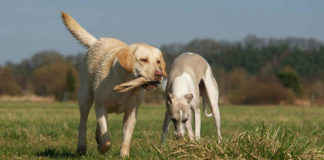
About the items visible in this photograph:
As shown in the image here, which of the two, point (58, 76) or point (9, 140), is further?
point (58, 76)

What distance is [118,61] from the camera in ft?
20.8

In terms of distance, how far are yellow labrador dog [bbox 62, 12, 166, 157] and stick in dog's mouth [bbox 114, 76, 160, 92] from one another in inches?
0.5

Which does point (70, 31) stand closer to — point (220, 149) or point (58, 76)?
point (220, 149)

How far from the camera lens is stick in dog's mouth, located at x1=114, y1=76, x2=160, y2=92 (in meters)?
6.07

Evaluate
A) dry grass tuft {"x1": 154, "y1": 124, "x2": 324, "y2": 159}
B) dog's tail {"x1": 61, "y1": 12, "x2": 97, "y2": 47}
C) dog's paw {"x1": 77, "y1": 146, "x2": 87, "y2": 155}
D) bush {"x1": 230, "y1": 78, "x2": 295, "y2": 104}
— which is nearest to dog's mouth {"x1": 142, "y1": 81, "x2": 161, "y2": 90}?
dry grass tuft {"x1": 154, "y1": 124, "x2": 324, "y2": 159}

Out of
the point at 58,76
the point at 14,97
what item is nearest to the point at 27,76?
the point at 58,76

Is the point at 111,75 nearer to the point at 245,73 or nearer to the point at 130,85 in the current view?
the point at 130,85

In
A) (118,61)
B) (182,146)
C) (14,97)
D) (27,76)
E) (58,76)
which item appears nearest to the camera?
(182,146)

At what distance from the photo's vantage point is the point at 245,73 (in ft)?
275

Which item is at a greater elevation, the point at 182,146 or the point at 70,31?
the point at 70,31

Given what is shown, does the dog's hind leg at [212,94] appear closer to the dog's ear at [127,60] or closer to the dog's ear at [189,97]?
the dog's ear at [189,97]

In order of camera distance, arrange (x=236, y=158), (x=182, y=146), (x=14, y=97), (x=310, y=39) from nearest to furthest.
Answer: (x=236, y=158), (x=182, y=146), (x=14, y=97), (x=310, y=39)

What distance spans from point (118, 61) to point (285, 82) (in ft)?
213

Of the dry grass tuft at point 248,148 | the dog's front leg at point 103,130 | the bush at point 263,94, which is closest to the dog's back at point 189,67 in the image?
the dog's front leg at point 103,130
